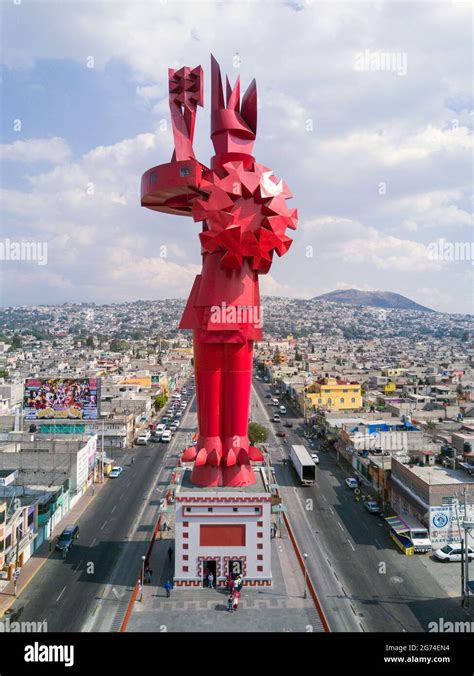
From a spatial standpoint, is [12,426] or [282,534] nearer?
[282,534]

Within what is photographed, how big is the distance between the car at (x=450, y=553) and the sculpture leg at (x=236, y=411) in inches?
438

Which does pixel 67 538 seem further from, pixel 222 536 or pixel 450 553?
pixel 450 553

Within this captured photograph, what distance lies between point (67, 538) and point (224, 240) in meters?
17.5

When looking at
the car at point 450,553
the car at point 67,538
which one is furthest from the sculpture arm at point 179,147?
the car at point 450,553

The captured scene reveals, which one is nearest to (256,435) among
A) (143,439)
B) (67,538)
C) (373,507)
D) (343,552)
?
(143,439)

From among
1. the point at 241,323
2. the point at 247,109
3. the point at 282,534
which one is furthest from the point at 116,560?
the point at 247,109

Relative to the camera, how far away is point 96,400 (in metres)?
46.9

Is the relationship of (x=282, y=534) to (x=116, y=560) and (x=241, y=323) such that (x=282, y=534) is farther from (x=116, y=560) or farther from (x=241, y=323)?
(x=241, y=323)

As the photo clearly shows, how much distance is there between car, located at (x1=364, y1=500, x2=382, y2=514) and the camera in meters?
31.0

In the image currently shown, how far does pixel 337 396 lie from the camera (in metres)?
63.0

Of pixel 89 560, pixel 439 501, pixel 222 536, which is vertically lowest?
pixel 89 560

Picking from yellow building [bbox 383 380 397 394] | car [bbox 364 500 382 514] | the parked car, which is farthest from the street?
yellow building [bbox 383 380 397 394]

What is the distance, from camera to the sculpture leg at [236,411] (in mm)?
21375

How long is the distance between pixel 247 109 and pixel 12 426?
3748cm
